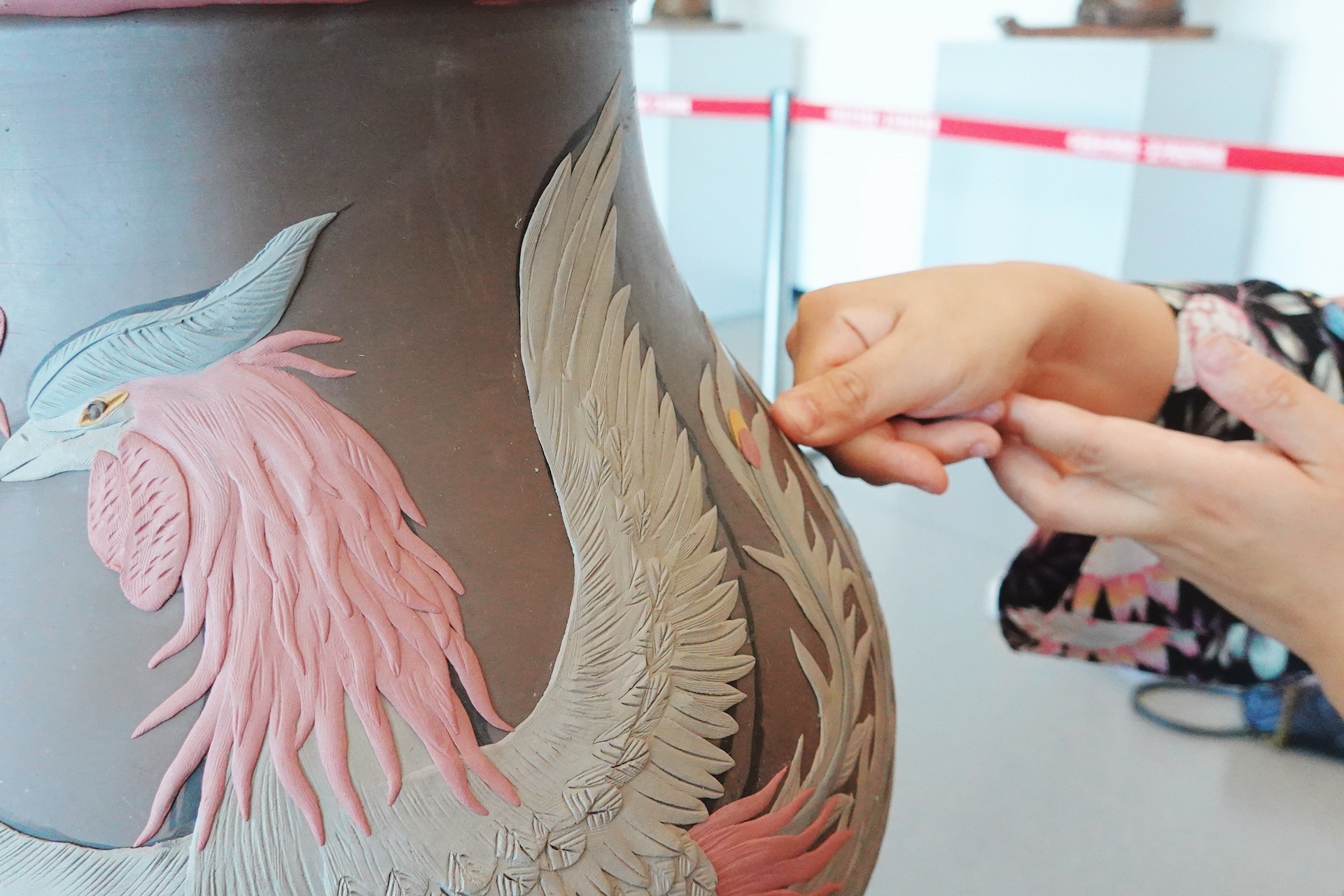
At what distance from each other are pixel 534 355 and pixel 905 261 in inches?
118

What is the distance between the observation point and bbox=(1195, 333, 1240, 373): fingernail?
2.48 ft

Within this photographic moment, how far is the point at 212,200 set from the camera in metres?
0.50

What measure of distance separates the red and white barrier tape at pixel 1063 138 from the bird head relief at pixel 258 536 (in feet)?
4.53

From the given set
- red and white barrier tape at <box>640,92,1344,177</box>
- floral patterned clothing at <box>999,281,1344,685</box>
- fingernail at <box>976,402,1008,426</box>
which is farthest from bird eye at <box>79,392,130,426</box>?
red and white barrier tape at <box>640,92,1344,177</box>

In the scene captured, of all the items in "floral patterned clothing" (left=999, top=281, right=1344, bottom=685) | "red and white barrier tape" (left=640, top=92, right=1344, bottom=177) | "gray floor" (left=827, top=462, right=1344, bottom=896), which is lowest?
"gray floor" (left=827, top=462, right=1344, bottom=896)

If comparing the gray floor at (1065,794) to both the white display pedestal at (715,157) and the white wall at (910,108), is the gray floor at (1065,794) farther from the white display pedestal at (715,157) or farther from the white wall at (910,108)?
the white display pedestal at (715,157)

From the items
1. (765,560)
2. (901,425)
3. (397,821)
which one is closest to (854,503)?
(901,425)

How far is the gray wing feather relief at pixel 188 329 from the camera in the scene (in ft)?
1.64

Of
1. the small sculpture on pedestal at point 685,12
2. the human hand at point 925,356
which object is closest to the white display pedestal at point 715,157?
the small sculpture on pedestal at point 685,12

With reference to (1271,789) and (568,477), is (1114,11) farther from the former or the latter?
(568,477)

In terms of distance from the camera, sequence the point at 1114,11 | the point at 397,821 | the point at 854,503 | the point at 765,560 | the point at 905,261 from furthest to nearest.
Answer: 1. the point at 905,261
2. the point at 1114,11
3. the point at 854,503
4. the point at 765,560
5. the point at 397,821

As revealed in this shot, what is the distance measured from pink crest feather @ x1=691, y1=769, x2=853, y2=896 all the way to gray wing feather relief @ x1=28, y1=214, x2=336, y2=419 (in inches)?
11.7

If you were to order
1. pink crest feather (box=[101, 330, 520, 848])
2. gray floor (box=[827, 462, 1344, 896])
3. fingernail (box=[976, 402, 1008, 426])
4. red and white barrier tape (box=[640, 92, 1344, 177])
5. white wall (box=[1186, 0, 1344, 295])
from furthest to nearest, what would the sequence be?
1. white wall (box=[1186, 0, 1344, 295])
2. red and white barrier tape (box=[640, 92, 1344, 177])
3. gray floor (box=[827, 462, 1344, 896])
4. fingernail (box=[976, 402, 1008, 426])
5. pink crest feather (box=[101, 330, 520, 848])

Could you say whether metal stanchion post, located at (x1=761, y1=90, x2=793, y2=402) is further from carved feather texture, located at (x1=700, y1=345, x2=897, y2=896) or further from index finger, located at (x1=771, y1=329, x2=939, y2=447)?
carved feather texture, located at (x1=700, y1=345, x2=897, y2=896)
